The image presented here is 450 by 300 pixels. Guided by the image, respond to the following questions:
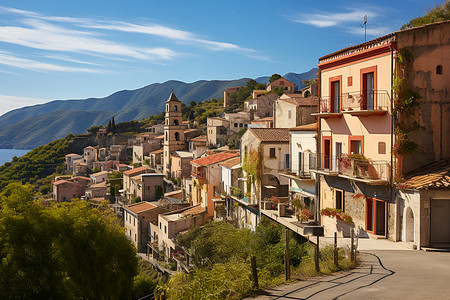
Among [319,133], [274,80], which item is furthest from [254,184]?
[274,80]

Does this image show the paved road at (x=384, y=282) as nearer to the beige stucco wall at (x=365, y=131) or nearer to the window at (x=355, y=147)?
the beige stucco wall at (x=365, y=131)

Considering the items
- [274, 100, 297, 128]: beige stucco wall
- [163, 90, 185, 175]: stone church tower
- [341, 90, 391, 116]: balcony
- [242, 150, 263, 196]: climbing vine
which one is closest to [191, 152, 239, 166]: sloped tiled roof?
[274, 100, 297, 128]: beige stucco wall

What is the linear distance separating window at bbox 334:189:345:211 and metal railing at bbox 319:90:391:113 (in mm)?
4185

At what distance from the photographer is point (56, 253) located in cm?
1688

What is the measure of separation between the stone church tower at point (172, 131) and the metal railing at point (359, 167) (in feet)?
184

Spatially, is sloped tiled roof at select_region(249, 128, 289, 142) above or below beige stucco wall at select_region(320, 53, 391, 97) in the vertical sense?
below

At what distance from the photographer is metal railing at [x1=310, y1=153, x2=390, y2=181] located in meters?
17.6

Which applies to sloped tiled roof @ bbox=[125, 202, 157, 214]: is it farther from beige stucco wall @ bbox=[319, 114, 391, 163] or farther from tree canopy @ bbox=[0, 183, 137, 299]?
beige stucco wall @ bbox=[319, 114, 391, 163]

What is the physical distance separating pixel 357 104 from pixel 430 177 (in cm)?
502

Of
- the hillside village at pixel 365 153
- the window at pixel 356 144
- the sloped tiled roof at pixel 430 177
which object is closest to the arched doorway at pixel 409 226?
the hillside village at pixel 365 153

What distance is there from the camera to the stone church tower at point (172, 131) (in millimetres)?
75500

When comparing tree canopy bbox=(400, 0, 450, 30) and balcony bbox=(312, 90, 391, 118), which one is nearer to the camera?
balcony bbox=(312, 90, 391, 118)

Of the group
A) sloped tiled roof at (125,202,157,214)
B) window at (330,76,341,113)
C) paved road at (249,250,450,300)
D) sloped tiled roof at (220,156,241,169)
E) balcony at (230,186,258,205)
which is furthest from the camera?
sloped tiled roof at (125,202,157,214)

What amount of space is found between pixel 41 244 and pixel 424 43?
1774 cm
